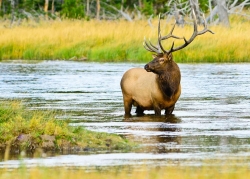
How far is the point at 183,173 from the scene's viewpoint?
30.0 ft

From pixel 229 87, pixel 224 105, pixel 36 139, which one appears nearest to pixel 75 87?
pixel 229 87

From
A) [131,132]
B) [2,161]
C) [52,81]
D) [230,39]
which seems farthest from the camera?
[230,39]

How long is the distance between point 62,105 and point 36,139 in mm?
6251

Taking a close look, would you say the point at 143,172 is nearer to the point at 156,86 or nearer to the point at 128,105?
the point at 156,86

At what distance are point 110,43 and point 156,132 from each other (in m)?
20.1

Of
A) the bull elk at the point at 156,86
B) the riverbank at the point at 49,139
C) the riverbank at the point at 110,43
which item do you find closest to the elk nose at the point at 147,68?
the bull elk at the point at 156,86

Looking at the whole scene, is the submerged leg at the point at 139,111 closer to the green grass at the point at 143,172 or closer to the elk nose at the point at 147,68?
the elk nose at the point at 147,68

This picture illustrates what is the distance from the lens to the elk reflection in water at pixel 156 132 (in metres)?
11.8

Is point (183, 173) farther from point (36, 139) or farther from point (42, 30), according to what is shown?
point (42, 30)

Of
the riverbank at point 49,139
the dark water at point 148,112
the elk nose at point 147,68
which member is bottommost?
the dark water at point 148,112

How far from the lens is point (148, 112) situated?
55.8 feet

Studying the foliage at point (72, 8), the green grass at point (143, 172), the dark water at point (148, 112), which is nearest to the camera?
the green grass at point (143, 172)

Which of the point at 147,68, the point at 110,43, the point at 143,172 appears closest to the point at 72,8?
the point at 110,43

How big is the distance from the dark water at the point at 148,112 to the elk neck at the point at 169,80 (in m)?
0.48
